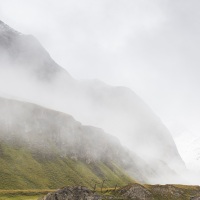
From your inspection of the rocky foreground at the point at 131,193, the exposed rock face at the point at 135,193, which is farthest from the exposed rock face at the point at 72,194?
the exposed rock face at the point at 135,193

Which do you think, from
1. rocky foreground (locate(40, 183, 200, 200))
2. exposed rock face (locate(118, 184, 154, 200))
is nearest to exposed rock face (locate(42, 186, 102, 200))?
rocky foreground (locate(40, 183, 200, 200))

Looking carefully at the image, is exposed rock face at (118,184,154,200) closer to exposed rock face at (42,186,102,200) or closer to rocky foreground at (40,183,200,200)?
rocky foreground at (40,183,200,200)

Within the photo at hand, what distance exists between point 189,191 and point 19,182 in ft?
340

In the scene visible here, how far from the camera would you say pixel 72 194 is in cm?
9250

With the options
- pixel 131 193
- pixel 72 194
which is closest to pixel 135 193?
pixel 131 193

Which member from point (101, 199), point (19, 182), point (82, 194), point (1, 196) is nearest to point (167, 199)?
point (101, 199)

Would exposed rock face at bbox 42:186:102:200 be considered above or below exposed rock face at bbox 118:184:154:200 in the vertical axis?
below

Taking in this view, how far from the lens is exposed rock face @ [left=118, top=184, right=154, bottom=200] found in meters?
115

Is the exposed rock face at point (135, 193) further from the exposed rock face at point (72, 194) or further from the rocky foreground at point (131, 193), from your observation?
the exposed rock face at point (72, 194)

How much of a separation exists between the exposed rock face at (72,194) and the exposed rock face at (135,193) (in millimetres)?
20111

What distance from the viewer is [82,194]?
9456 cm

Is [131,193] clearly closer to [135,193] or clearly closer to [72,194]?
[135,193]

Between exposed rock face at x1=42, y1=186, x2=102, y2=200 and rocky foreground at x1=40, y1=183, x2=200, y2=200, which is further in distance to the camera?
rocky foreground at x1=40, y1=183, x2=200, y2=200

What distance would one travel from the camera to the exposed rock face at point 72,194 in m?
89.3
